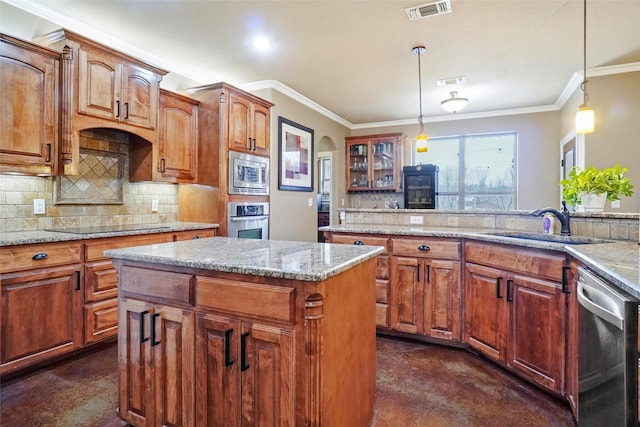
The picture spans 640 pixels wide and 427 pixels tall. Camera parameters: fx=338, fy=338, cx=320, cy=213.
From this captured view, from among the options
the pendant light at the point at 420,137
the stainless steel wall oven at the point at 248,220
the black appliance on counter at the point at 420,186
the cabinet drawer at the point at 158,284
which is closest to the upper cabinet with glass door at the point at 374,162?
the black appliance on counter at the point at 420,186

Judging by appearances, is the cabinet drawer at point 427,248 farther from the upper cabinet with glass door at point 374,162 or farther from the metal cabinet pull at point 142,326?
the upper cabinet with glass door at point 374,162

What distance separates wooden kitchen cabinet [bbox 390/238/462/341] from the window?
12.5ft

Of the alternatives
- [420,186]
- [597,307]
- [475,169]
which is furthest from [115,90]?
[475,169]

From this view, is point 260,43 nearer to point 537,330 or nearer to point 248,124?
point 248,124

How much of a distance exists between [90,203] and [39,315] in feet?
3.61

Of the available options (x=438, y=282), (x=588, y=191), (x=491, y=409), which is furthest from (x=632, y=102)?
(x=491, y=409)

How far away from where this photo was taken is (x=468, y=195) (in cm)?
613

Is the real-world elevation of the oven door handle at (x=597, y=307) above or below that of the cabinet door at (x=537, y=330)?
above

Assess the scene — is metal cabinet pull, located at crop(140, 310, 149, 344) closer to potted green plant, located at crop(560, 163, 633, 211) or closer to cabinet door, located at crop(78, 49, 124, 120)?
cabinet door, located at crop(78, 49, 124, 120)

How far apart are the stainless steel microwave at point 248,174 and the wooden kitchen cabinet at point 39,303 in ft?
5.04

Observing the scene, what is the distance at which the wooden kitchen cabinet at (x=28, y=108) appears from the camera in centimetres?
227

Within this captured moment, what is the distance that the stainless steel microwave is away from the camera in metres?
3.57

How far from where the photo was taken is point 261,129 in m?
4.01

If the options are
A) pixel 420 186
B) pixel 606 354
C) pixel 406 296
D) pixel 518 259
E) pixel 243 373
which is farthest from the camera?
pixel 420 186
